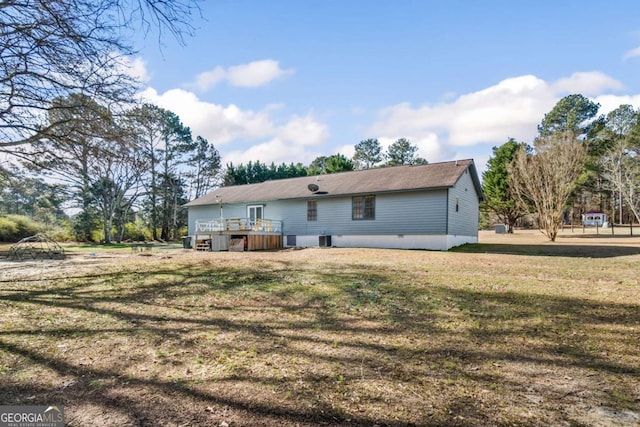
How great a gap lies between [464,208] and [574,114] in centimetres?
3388

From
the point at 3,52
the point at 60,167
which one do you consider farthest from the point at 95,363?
the point at 60,167

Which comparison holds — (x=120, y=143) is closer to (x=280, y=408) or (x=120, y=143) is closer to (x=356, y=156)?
(x=280, y=408)

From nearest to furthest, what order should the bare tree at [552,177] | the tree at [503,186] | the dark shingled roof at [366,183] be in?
1. the dark shingled roof at [366,183]
2. the bare tree at [552,177]
3. the tree at [503,186]

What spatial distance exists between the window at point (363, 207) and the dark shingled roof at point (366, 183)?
572 mm

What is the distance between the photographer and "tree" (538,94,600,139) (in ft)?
135

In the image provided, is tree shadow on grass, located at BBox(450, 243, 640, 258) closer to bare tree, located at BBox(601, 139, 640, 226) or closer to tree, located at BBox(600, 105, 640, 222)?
bare tree, located at BBox(601, 139, 640, 226)

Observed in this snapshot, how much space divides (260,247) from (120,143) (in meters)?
13.1

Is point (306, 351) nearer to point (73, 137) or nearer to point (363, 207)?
point (73, 137)

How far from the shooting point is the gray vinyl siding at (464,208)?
17.7 meters

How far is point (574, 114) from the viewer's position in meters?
41.1

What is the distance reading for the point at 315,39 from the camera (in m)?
10.9

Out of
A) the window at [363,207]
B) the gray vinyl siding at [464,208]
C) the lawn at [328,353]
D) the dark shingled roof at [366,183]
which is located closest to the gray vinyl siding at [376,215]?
the window at [363,207]

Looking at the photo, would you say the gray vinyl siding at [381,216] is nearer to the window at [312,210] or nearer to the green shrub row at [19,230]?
the window at [312,210]

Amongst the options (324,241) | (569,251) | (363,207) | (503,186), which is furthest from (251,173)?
(569,251)
